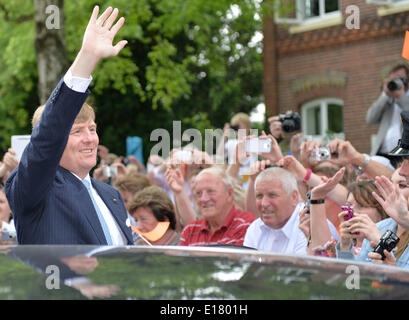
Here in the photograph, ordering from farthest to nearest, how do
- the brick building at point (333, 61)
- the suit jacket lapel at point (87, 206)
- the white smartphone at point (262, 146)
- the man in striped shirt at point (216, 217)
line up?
1. the brick building at point (333, 61)
2. the white smartphone at point (262, 146)
3. the man in striped shirt at point (216, 217)
4. the suit jacket lapel at point (87, 206)

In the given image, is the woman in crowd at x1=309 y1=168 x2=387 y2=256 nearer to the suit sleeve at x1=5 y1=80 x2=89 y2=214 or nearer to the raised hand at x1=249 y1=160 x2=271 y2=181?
the raised hand at x1=249 y1=160 x2=271 y2=181

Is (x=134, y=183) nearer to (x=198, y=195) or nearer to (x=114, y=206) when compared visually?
(x=198, y=195)

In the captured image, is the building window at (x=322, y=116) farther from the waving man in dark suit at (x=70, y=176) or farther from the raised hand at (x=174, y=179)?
the waving man in dark suit at (x=70, y=176)

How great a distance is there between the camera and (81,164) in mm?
3641

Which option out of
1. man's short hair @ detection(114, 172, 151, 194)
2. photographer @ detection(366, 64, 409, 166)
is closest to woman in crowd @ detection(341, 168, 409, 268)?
photographer @ detection(366, 64, 409, 166)

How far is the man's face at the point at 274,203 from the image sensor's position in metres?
5.68

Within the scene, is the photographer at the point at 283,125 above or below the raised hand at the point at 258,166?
above

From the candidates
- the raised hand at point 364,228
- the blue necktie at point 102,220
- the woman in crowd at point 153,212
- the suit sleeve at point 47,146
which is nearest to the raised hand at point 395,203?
the raised hand at point 364,228

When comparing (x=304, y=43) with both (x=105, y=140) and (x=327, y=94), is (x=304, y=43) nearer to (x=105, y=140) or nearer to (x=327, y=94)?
(x=327, y=94)

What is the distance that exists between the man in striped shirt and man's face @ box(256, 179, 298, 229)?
1.59 ft

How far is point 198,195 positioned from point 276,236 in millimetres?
950

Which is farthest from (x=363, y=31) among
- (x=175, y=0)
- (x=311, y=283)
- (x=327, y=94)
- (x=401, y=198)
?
(x=311, y=283)

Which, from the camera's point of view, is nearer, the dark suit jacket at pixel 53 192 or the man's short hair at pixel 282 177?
the dark suit jacket at pixel 53 192

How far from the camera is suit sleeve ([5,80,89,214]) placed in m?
3.15
